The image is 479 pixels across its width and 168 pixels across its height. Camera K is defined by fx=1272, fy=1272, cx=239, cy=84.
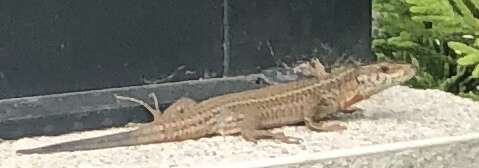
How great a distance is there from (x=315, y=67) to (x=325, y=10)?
27 centimetres

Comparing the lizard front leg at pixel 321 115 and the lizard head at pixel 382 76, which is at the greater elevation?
the lizard head at pixel 382 76

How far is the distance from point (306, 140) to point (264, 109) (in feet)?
0.57

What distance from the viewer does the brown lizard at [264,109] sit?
328 centimetres

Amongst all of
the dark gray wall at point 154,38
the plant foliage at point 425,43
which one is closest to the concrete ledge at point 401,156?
the dark gray wall at point 154,38

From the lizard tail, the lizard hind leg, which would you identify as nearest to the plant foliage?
the lizard hind leg

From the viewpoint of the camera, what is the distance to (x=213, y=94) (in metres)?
3.65

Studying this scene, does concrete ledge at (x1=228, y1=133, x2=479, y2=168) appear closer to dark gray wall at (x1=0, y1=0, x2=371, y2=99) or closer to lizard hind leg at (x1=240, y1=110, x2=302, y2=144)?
lizard hind leg at (x1=240, y1=110, x2=302, y2=144)

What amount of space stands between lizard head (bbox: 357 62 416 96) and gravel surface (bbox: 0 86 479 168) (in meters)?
0.09

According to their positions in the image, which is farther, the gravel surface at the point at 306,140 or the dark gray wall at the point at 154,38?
the dark gray wall at the point at 154,38

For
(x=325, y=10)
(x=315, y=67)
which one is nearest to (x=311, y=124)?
(x=315, y=67)

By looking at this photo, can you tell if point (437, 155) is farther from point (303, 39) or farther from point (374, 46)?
point (374, 46)

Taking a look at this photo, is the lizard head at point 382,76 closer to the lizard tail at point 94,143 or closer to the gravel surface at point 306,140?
the gravel surface at point 306,140

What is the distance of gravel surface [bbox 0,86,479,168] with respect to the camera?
3.08 metres

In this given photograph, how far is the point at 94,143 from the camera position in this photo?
319 cm
